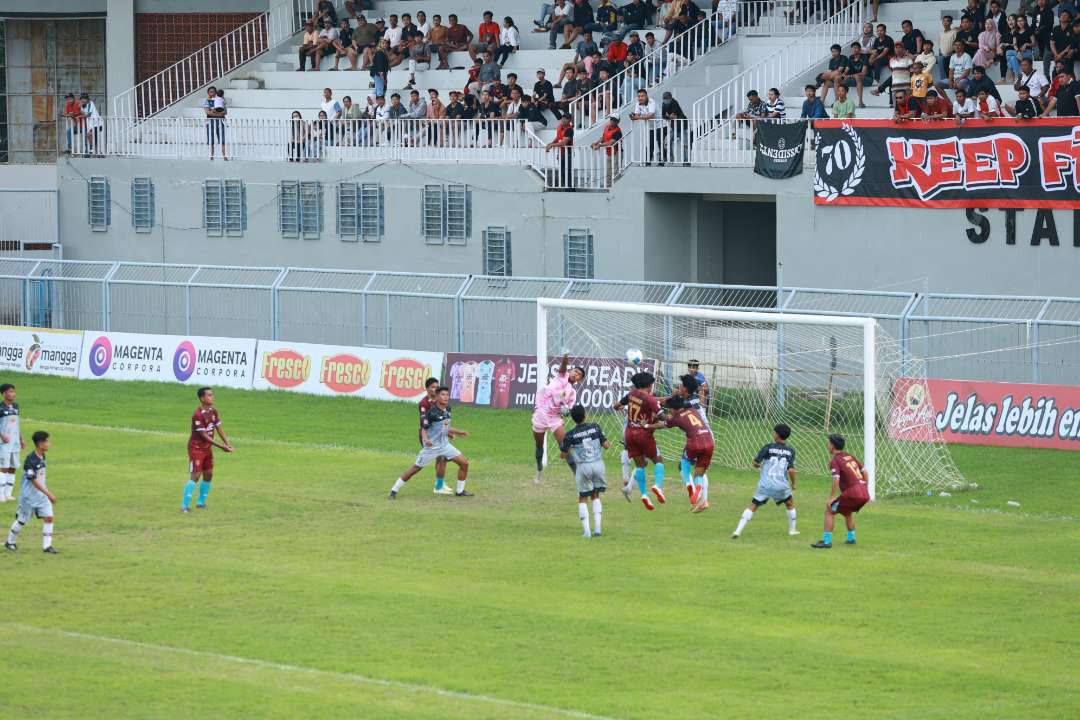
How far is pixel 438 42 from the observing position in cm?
4616

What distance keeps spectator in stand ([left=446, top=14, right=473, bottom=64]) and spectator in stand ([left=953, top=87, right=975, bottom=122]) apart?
51.0 ft

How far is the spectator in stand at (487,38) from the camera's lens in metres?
45.1

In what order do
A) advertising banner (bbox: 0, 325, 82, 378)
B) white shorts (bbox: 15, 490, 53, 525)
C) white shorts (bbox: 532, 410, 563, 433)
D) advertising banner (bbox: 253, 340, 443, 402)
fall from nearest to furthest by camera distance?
white shorts (bbox: 15, 490, 53, 525) < white shorts (bbox: 532, 410, 563, 433) < advertising banner (bbox: 253, 340, 443, 402) < advertising banner (bbox: 0, 325, 82, 378)

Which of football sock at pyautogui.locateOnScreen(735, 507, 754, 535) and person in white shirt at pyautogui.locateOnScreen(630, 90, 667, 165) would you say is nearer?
Result: football sock at pyautogui.locateOnScreen(735, 507, 754, 535)

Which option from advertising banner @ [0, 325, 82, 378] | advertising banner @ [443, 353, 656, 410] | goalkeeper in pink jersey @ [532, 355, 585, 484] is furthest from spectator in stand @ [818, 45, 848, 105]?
advertising banner @ [0, 325, 82, 378]

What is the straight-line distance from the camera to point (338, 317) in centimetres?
3925

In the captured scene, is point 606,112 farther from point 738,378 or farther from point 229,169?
→ point 738,378

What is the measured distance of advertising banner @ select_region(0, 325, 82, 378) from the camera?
39875 mm

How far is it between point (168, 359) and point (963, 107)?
17.7m

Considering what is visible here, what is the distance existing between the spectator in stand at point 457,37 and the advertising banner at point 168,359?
1208 cm

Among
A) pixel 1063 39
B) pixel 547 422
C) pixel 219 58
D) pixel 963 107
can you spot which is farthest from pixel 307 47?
pixel 547 422

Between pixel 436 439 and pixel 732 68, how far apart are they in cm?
2003

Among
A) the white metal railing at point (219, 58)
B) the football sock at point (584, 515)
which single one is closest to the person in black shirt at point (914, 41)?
the football sock at point (584, 515)

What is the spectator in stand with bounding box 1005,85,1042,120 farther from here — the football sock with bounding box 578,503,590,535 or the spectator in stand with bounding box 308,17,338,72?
the spectator in stand with bounding box 308,17,338,72
